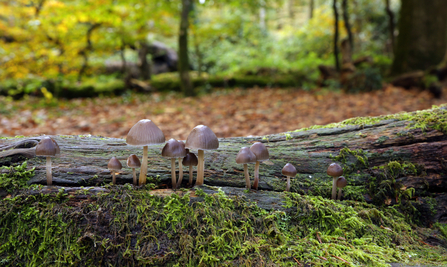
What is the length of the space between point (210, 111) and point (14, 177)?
7.52 m

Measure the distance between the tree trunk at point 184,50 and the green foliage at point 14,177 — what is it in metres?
10.2

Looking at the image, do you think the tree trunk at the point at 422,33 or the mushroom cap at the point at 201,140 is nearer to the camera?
the mushroom cap at the point at 201,140

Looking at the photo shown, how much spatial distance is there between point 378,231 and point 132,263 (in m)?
2.23

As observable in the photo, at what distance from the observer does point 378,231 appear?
8.34 feet

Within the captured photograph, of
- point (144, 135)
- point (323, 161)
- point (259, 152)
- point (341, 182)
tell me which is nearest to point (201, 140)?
point (144, 135)

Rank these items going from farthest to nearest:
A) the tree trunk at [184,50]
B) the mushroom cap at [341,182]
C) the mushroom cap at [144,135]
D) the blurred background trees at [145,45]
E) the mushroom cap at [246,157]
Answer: the tree trunk at [184,50]
the blurred background trees at [145,45]
the mushroom cap at [341,182]
the mushroom cap at [246,157]
the mushroom cap at [144,135]

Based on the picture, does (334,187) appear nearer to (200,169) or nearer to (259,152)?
(259,152)

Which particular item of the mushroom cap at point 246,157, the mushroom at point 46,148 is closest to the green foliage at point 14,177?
the mushroom at point 46,148

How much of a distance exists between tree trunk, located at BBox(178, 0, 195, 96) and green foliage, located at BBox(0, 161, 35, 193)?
1024cm

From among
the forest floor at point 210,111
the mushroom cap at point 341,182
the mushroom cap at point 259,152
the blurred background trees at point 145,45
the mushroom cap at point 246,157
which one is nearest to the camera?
the mushroom cap at point 246,157

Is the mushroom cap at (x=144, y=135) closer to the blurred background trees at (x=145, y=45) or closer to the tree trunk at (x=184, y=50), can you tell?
the blurred background trees at (x=145, y=45)

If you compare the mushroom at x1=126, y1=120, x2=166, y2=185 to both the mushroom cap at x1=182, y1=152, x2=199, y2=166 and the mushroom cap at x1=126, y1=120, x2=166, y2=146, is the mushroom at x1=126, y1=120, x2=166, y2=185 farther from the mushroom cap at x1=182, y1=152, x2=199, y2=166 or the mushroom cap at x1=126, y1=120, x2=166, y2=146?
the mushroom cap at x1=182, y1=152, x2=199, y2=166

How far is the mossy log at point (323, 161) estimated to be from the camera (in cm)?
271

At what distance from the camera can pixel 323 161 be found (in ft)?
10.2
